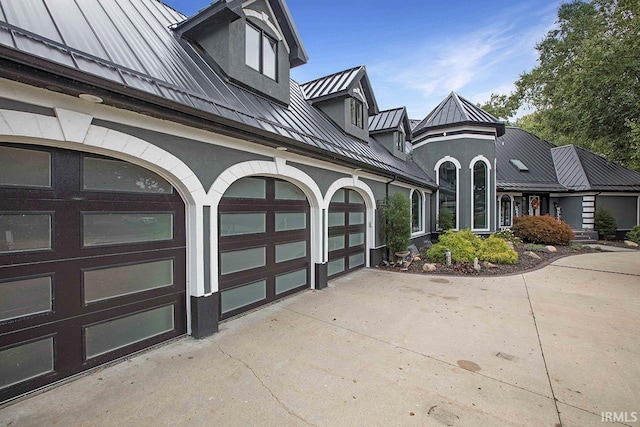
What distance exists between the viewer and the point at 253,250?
5.31 meters

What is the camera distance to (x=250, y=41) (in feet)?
20.5

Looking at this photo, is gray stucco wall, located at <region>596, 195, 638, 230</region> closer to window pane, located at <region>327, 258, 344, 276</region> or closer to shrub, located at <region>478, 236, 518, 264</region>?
shrub, located at <region>478, 236, 518, 264</region>

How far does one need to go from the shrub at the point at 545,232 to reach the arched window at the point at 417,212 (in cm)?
532

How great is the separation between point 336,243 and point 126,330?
17.4ft

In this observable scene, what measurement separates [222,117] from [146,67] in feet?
3.95

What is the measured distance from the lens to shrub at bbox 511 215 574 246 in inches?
522

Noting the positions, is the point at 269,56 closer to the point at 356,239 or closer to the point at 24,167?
the point at 24,167

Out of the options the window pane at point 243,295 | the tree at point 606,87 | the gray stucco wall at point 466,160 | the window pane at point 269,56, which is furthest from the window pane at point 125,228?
the tree at point 606,87

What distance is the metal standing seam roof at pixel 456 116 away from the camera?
1377cm

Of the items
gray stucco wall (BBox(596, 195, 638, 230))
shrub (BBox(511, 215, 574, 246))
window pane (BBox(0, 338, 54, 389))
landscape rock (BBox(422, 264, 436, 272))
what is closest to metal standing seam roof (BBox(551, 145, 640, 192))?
gray stucco wall (BBox(596, 195, 638, 230))

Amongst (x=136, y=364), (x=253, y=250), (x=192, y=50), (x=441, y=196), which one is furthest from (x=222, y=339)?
(x=441, y=196)

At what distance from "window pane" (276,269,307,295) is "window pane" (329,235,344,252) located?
1.25 meters

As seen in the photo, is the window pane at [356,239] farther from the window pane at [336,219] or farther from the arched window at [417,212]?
the arched window at [417,212]

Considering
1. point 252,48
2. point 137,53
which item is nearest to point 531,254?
point 252,48
